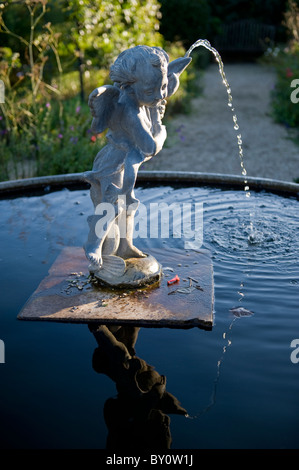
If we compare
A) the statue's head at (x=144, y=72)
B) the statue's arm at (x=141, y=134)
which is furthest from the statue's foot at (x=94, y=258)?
the statue's head at (x=144, y=72)

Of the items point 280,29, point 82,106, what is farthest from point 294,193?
point 280,29

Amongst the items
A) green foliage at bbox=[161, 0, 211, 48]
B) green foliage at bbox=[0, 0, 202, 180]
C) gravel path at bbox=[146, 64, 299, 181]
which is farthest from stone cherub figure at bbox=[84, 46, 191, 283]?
green foliage at bbox=[161, 0, 211, 48]

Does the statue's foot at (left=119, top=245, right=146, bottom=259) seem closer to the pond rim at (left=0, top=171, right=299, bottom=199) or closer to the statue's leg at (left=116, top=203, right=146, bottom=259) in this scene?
the statue's leg at (left=116, top=203, right=146, bottom=259)

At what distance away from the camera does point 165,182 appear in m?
4.88

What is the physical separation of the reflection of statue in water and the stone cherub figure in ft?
1.59

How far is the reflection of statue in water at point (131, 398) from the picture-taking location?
6.62 feet

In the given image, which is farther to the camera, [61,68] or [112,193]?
[61,68]

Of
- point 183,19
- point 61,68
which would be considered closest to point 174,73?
point 61,68

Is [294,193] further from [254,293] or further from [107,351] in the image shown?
[107,351]

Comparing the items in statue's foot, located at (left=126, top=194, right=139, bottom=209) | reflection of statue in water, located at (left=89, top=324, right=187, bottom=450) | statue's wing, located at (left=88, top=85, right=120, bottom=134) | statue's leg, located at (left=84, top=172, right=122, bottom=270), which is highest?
statue's wing, located at (left=88, top=85, right=120, bottom=134)

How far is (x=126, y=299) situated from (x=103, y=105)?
101cm

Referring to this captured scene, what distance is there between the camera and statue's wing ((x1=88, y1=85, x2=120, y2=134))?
2771 millimetres

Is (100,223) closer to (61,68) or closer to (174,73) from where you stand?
(174,73)
